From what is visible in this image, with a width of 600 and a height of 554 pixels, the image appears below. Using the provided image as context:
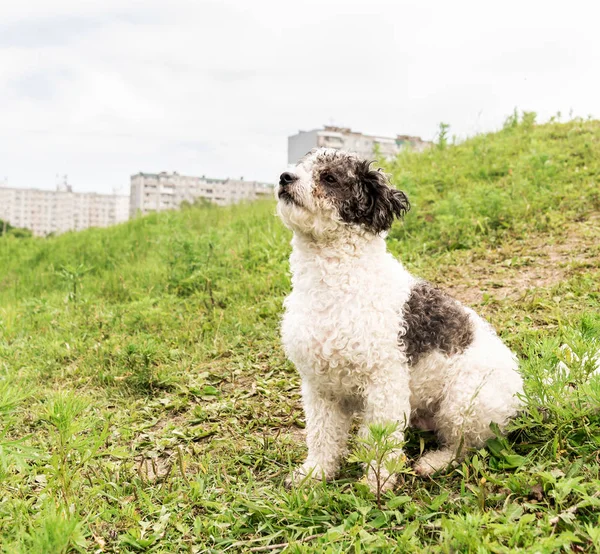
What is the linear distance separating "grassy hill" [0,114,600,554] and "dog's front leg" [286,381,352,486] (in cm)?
13

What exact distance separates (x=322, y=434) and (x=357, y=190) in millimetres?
1401

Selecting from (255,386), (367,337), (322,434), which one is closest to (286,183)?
(367,337)

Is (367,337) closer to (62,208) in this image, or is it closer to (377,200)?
(377,200)

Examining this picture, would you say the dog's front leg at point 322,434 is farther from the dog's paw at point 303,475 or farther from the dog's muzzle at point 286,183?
the dog's muzzle at point 286,183

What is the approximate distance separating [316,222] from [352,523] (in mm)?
1517

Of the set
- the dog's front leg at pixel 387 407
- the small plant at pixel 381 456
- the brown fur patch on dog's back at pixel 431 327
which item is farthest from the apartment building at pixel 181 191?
the small plant at pixel 381 456

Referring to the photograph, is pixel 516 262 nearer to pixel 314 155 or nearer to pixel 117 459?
pixel 314 155

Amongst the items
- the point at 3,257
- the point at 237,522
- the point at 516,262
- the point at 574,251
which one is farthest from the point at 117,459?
the point at 3,257

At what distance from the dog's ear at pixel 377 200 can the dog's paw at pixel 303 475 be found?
1.40 meters

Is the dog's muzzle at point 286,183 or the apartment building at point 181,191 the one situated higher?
the apartment building at point 181,191

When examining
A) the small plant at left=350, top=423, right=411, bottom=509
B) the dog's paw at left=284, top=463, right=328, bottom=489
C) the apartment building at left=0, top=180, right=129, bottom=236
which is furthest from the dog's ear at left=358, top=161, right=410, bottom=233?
the apartment building at left=0, top=180, right=129, bottom=236

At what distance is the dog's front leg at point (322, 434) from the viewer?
3.36 metres

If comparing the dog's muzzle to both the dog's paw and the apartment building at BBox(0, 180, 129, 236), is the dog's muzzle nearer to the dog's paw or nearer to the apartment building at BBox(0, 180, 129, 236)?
the dog's paw

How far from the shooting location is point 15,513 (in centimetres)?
295
